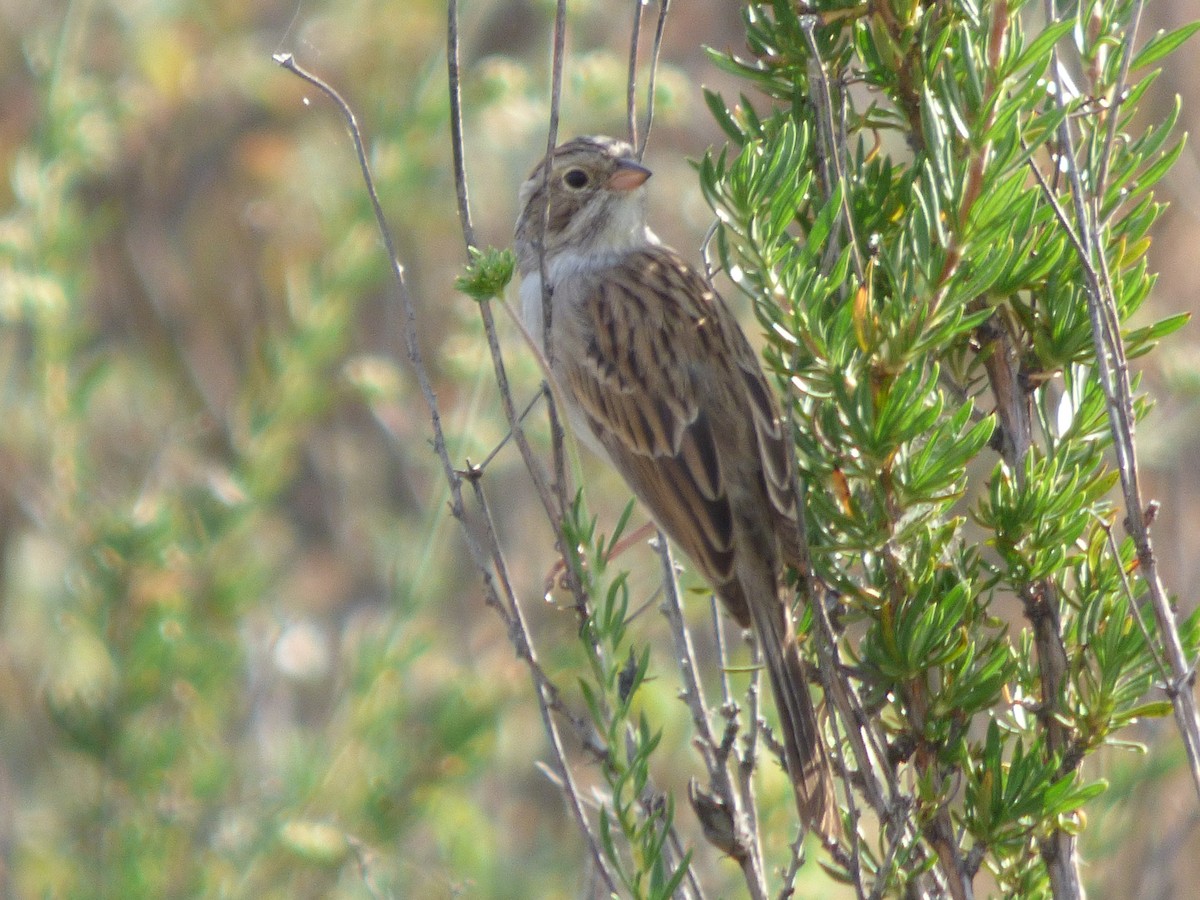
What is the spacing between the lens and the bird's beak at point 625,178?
3.50 meters

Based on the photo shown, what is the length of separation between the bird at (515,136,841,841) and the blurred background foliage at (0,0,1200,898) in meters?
0.22

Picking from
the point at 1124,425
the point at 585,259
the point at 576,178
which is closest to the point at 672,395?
the point at 585,259

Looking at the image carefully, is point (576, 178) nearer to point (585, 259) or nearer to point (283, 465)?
point (585, 259)

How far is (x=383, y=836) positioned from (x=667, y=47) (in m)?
3.61

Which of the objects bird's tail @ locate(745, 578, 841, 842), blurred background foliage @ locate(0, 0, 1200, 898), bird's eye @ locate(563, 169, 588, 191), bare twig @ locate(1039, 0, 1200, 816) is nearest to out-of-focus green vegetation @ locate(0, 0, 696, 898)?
blurred background foliage @ locate(0, 0, 1200, 898)

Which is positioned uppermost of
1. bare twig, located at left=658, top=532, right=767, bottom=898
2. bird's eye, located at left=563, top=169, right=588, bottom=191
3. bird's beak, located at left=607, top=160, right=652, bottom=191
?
bird's eye, located at left=563, top=169, right=588, bottom=191

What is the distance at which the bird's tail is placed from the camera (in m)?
1.90

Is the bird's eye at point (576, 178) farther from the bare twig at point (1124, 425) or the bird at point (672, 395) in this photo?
the bare twig at point (1124, 425)

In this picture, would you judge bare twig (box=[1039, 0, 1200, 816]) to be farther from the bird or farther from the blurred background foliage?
the blurred background foliage

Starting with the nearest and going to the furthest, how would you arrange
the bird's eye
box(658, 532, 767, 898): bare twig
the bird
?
box(658, 532, 767, 898): bare twig < the bird < the bird's eye

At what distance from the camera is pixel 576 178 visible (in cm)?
366

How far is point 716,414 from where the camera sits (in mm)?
2973

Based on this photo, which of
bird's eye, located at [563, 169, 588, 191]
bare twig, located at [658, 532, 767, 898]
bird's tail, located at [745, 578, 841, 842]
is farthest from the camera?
bird's eye, located at [563, 169, 588, 191]

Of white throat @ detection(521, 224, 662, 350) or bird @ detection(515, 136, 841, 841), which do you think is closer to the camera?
bird @ detection(515, 136, 841, 841)
